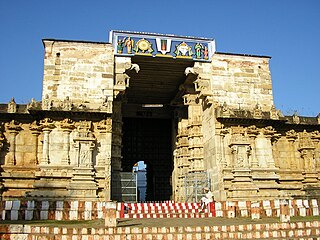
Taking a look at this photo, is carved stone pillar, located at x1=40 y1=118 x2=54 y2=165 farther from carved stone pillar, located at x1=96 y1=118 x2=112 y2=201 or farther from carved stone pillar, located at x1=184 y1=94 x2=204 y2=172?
carved stone pillar, located at x1=184 y1=94 x2=204 y2=172

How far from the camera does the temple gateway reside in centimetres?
1686

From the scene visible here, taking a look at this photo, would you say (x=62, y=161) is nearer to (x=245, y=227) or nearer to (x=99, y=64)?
(x=99, y=64)

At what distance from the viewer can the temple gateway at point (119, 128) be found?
55.3ft

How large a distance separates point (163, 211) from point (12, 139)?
27.1ft

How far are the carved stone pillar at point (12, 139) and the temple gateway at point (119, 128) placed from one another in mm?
51

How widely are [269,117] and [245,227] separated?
410 inches

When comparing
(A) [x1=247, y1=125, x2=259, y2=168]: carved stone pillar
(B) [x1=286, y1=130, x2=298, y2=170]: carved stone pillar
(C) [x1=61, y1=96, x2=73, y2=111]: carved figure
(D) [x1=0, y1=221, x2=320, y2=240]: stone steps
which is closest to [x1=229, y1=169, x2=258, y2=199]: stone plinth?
(A) [x1=247, y1=125, x2=259, y2=168]: carved stone pillar

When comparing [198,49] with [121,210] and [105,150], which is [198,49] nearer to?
[105,150]

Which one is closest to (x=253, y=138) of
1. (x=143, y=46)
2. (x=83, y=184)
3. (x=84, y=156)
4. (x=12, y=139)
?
(x=143, y=46)

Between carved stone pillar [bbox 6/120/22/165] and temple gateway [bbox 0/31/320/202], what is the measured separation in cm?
5

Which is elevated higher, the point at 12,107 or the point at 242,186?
the point at 12,107

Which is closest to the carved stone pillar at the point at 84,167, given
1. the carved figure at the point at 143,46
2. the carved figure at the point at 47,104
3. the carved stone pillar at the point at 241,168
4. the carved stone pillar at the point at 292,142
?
the carved figure at the point at 47,104

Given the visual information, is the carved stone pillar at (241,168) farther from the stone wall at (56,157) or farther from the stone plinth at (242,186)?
the stone wall at (56,157)

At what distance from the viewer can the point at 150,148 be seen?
29250 mm
